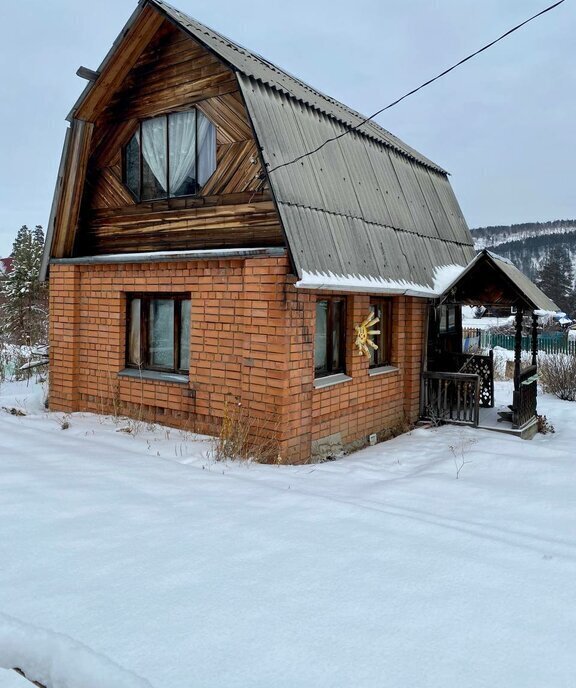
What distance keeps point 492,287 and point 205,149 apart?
5448 mm

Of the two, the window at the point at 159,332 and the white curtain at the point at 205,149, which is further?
the window at the point at 159,332

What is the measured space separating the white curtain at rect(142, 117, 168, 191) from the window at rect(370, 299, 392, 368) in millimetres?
3801

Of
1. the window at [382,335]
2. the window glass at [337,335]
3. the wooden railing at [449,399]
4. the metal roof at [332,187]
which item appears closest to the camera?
the metal roof at [332,187]

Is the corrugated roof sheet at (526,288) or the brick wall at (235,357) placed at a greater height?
the corrugated roof sheet at (526,288)

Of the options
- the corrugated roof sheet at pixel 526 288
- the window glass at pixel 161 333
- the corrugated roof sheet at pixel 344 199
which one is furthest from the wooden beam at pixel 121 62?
the corrugated roof sheet at pixel 526 288

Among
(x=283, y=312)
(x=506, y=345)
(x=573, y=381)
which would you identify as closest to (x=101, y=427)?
(x=283, y=312)

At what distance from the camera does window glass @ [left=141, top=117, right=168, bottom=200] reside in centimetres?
764

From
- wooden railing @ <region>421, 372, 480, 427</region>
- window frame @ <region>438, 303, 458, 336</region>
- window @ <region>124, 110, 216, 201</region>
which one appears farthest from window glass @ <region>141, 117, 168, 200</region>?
window frame @ <region>438, 303, 458, 336</region>

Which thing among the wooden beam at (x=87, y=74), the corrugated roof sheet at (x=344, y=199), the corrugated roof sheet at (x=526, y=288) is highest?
the wooden beam at (x=87, y=74)

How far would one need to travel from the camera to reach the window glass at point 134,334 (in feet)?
26.7

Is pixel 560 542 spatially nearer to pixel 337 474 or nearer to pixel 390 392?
pixel 337 474

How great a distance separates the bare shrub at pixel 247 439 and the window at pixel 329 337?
1.26 m

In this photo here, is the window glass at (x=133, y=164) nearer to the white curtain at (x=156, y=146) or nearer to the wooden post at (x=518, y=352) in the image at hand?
the white curtain at (x=156, y=146)

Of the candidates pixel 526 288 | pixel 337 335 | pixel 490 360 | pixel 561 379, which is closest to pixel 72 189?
pixel 337 335
